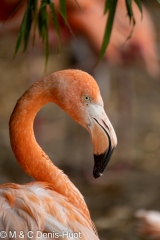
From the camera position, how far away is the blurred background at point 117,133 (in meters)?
2.79

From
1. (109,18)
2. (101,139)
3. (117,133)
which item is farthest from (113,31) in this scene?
(101,139)

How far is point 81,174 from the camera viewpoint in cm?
313

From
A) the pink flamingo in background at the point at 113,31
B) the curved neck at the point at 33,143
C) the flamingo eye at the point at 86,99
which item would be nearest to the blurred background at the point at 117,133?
the pink flamingo in background at the point at 113,31

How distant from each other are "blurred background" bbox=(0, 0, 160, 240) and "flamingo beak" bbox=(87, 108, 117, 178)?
1099 mm

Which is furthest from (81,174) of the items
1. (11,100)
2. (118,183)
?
(11,100)

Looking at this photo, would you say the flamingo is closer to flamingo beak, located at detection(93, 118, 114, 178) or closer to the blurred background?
flamingo beak, located at detection(93, 118, 114, 178)

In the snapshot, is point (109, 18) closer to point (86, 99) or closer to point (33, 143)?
point (86, 99)

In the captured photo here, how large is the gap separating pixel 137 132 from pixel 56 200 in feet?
7.64

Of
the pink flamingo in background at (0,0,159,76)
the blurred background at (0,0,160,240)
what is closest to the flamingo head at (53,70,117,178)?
the blurred background at (0,0,160,240)

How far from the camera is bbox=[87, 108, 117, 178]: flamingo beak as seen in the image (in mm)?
1414

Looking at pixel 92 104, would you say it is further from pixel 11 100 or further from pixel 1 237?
pixel 11 100

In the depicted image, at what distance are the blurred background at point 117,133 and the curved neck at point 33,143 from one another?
102 cm

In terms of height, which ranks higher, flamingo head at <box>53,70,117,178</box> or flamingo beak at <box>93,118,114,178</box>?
flamingo head at <box>53,70,117,178</box>

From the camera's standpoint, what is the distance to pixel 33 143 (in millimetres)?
1519
